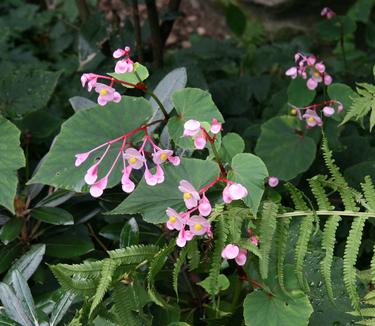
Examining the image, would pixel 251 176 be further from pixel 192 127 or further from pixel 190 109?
pixel 190 109

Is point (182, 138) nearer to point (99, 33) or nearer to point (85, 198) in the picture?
point (85, 198)

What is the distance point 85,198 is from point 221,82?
2.83 feet

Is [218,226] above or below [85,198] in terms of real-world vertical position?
above

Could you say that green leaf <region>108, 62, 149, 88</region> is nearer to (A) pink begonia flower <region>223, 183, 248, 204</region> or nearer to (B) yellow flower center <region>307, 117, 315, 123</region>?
(A) pink begonia flower <region>223, 183, 248, 204</region>

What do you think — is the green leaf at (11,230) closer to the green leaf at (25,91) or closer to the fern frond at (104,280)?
the green leaf at (25,91)

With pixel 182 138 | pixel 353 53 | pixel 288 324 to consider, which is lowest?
Answer: pixel 353 53

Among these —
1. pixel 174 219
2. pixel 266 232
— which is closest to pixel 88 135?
pixel 174 219

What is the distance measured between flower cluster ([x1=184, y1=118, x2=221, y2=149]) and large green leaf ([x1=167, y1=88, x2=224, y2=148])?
4.5 inches

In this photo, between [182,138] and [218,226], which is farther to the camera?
[182,138]

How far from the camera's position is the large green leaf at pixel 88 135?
1.23 metres

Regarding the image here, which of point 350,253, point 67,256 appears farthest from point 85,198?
point 350,253

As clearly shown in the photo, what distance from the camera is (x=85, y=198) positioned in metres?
1.56

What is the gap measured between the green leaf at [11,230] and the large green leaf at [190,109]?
50 centimetres

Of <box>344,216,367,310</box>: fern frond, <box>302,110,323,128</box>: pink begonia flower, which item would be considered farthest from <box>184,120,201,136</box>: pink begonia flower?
<box>302,110,323,128</box>: pink begonia flower
